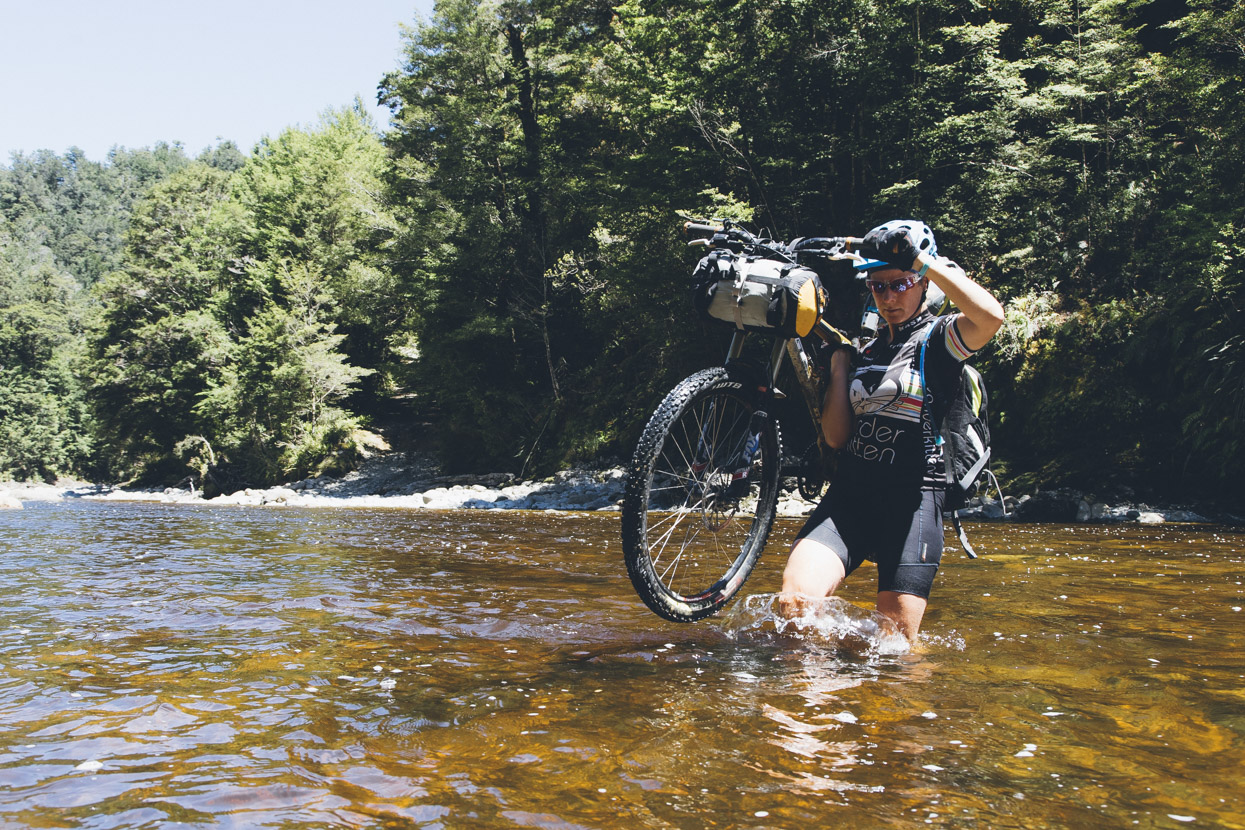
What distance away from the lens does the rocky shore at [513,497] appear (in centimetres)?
1418

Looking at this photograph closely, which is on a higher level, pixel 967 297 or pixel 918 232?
pixel 918 232

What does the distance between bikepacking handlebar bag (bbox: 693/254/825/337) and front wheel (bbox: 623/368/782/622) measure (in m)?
0.37

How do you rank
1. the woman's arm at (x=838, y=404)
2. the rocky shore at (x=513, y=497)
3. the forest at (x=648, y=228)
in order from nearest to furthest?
the woman's arm at (x=838, y=404) < the rocky shore at (x=513, y=497) < the forest at (x=648, y=228)

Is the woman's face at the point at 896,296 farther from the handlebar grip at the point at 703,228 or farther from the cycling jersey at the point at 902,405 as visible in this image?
the handlebar grip at the point at 703,228

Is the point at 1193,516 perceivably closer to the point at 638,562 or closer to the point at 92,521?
the point at 638,562

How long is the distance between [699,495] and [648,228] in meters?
20.6

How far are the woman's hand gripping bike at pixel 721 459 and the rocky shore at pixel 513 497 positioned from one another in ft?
7.52

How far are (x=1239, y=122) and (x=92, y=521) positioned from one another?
869 inches

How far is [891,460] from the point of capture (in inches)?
162

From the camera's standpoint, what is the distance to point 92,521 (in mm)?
14422

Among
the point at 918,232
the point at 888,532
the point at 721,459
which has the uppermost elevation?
the point at 918,232

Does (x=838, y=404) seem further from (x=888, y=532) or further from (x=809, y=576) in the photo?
(x=809, y=576)

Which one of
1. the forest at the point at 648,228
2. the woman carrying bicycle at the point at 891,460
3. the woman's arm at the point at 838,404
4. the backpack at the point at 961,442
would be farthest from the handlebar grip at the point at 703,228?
the forest at the point at 648,228

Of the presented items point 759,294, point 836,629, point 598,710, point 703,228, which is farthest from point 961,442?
point 598,710
